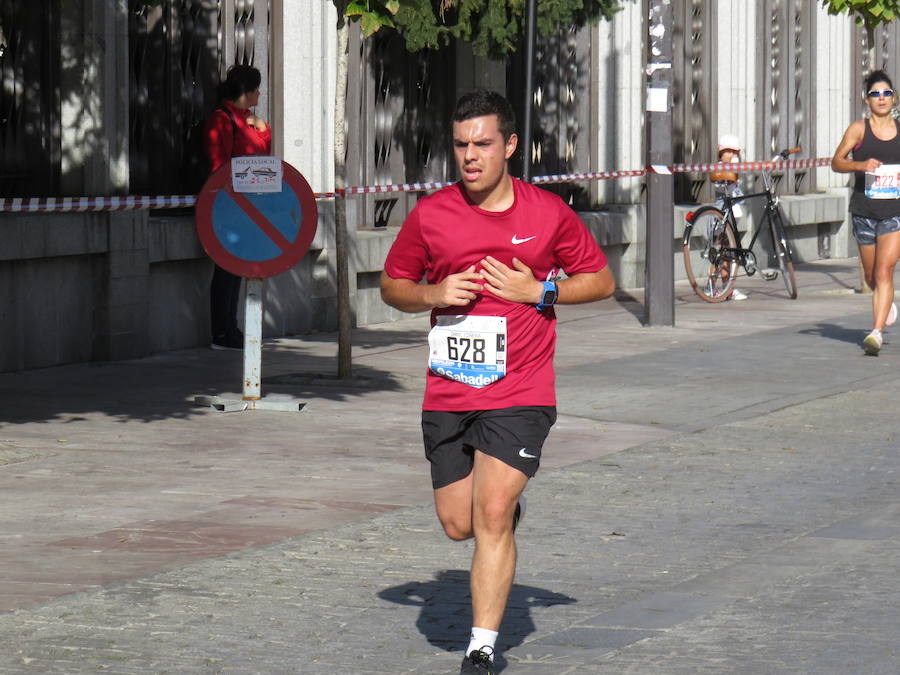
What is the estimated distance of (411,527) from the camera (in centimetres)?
796

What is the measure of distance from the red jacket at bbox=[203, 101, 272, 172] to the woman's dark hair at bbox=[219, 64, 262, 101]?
0.36 feet

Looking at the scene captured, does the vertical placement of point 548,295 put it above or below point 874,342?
above

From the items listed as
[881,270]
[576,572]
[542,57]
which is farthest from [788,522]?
[542,57]

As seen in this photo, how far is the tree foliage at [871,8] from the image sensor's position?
1931cm

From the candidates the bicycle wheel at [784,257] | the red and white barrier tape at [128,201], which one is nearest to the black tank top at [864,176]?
the red and white barrier tape at [128,201]

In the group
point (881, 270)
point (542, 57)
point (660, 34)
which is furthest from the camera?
point (542, 57)

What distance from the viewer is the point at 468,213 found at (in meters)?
5.76

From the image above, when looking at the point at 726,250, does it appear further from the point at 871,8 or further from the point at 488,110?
the point at 488,110

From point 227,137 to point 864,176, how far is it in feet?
15.1

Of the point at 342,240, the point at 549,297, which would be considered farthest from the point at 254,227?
the point at 549,297

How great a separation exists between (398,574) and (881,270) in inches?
314

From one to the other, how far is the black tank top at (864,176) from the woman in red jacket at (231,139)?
14.1 ft

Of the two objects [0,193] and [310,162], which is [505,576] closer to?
[0,193]

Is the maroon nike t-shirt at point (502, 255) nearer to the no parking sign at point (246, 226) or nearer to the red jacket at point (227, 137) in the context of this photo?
the no parking sign at point (246, 226)
